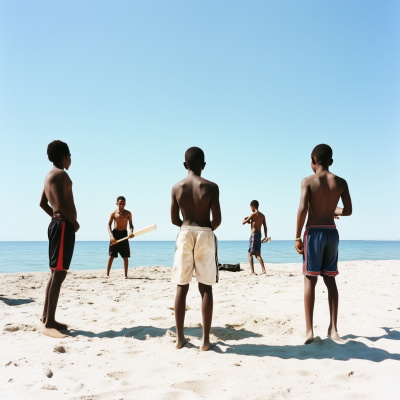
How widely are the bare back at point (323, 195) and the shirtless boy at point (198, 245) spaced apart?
1063 mm

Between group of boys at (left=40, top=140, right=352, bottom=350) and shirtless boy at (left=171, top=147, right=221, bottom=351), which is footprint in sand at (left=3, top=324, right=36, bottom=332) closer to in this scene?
group of boys at (left=40, top=140, right=352, bottom=350)

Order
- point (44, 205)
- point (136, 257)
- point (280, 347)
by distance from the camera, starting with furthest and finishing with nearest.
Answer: point (136, 257)
point (44, 205)
point (280, 347)

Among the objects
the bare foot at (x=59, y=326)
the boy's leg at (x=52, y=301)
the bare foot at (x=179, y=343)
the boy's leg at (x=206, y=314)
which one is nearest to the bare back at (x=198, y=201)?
the boy's leg at (x=206, y=314)

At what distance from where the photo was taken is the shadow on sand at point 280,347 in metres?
3.00

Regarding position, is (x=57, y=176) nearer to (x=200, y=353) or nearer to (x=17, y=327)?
(x=17, y=327)

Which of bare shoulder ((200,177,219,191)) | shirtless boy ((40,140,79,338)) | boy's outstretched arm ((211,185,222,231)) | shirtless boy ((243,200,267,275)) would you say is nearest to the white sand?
shirtless boy ((40,140,79,338))

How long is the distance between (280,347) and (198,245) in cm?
137

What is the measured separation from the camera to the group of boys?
320 centimetres

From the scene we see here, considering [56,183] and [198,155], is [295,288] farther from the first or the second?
[56,183]

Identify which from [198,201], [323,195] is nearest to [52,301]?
A: [198,201]

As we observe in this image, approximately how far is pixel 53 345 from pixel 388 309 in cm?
446

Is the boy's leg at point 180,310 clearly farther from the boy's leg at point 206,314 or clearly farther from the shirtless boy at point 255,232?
the shirtless boy at point 255,232

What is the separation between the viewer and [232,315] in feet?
14.8

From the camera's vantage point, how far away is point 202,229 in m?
3.20
